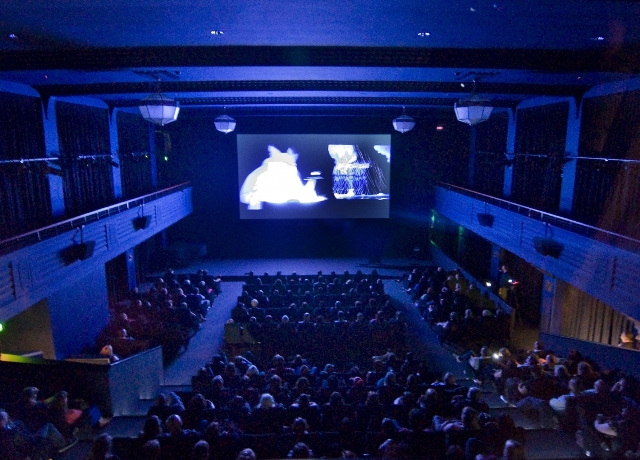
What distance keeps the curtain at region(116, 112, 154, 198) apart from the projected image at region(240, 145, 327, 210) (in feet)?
13.3

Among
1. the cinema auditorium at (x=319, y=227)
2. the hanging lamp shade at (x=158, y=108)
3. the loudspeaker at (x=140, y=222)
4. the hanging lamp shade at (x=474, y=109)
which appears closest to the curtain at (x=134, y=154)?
the cinema auditorium at (x=319, y=227)

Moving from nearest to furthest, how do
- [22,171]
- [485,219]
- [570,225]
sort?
[570,225] → [22,171] → [485,219]

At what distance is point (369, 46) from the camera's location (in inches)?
297

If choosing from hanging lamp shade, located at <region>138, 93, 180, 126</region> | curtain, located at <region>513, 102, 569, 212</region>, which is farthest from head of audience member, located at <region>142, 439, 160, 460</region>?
curtain, located at <region>513, 102, 569, 212</region>

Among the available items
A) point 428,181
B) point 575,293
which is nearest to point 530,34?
point 575,293

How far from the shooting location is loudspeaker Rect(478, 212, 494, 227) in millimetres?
13992

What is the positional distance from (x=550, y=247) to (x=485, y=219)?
4.10m

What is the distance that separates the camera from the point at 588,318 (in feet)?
39.2

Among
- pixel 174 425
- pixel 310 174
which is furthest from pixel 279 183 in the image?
pixel 174 425

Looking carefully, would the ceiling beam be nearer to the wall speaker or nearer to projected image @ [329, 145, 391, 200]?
the wall speaker

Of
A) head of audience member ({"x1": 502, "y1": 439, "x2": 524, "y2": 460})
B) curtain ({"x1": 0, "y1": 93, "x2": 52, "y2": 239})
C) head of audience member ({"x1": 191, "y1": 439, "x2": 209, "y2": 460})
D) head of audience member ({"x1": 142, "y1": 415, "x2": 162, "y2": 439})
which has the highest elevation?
curtain ({"x1": 0, "y1": 93, "x2": 52, "y2": 239})

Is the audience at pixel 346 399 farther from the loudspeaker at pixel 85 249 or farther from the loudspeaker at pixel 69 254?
the loudspeaker at pixel 69 254

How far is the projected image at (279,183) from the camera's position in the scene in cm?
2019

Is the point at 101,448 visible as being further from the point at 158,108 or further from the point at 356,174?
the point at 356,174
